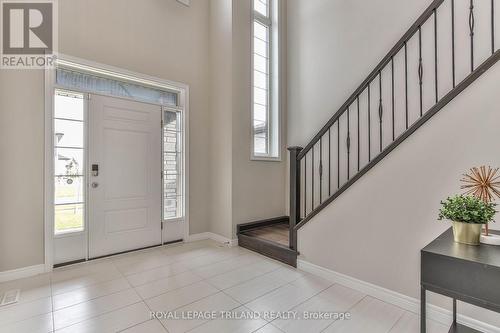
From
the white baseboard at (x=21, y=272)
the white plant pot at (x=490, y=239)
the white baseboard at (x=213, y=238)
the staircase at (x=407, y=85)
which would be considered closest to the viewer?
the white plant pot at (x=490, y=239)

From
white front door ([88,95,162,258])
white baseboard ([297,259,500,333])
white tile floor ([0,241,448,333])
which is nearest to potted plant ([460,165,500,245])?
white baseboard ([297,259,500,333])

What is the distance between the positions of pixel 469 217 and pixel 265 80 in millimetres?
3616

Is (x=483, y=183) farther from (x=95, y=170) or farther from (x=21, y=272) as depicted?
(x=21, y=272)

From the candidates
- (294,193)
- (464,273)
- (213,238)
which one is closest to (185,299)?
(294,193)

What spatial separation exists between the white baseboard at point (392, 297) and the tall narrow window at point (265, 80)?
2.08 m

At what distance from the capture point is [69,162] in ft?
9.96

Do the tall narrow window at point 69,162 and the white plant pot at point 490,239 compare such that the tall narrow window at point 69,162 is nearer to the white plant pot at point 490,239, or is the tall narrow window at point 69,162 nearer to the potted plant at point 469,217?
the potted plant at point 469,217

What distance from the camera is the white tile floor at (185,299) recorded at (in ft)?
6.20

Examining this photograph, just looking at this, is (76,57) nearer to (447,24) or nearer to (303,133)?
(303,133)

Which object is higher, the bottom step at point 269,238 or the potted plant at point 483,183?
the potted plant at point 483,183

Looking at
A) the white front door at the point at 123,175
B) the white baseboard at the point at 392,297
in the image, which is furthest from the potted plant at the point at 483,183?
the white front door at the point at 123,175

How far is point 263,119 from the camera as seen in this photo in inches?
172

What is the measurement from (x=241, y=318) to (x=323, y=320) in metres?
0.66

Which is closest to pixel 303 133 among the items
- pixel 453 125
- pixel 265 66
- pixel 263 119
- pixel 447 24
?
pixel 263 119
